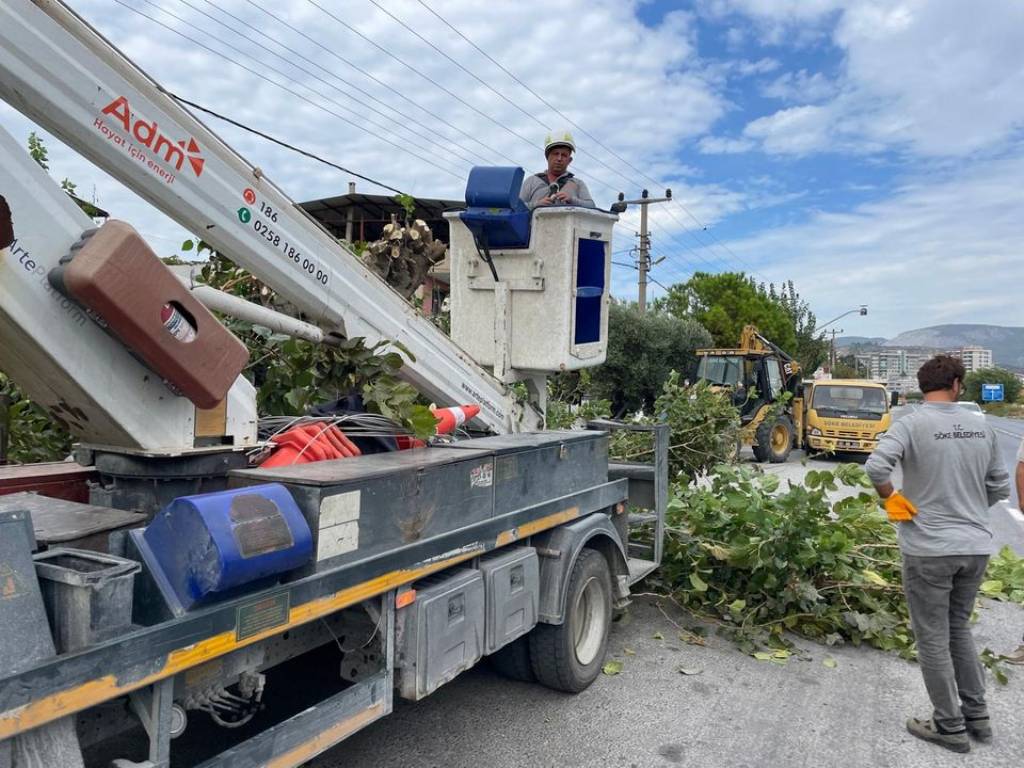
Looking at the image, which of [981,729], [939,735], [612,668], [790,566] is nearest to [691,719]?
[612,668]

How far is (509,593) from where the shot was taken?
12.9 feet

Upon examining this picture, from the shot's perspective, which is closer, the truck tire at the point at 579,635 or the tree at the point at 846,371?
the truck tire at the point at 579,635

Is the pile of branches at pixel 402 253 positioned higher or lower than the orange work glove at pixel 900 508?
higher

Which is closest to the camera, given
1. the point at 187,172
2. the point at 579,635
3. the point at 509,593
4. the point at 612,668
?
the point at 187,172

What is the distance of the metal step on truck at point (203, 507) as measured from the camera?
7.23ft

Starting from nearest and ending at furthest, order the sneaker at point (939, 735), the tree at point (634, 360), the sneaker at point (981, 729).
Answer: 1. the sneaker at point (939, 735)
2. the sneaker at point (981, 729)
3. the tree at point (634, 360)

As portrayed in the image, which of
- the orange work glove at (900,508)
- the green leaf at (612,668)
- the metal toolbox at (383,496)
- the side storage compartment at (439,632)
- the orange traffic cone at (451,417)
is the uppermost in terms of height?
the orange traffic cone at (451,417)

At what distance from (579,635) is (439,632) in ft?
5.70

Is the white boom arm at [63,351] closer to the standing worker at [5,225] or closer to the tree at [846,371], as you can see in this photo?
the standing worker at [5,225]

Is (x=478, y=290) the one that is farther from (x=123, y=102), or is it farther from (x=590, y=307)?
(x=123, y=102)

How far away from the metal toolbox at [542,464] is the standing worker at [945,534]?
1.64 metres

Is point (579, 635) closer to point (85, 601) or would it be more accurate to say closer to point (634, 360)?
point (85, 601)

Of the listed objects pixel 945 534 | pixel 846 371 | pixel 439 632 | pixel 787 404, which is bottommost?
pixel 439 632

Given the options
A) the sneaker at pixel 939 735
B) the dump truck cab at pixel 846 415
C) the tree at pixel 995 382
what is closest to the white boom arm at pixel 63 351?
the sneaker at pixel 939 735
